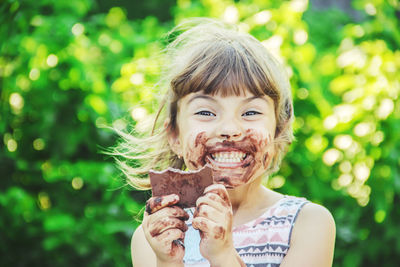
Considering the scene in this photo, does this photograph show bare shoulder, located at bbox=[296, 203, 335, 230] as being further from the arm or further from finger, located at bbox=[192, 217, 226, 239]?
finger, located at bbox=[192, 217, 226, 239]

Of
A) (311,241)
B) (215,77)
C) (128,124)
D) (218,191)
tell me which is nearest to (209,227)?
(218,191)

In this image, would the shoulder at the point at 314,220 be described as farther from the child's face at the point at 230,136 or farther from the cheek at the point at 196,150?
the cheek at the point at 196,150

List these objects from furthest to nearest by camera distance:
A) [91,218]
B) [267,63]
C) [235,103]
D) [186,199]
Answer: [91,218] → [267,63] → [235,103] → [186,199]

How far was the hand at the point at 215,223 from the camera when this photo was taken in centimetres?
212

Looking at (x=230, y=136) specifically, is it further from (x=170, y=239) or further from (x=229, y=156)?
(x=170, y=239)

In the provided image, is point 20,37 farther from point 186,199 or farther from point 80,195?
point 186,199

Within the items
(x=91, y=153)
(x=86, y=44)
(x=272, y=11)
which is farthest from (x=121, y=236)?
(x=272, y=11)

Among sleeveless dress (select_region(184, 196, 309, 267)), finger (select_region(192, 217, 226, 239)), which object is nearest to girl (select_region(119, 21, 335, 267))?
sleeveless dress (select_region(184, 196, 309, 267))

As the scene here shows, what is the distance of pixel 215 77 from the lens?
2.48m

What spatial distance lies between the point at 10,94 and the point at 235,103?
2.44 meters

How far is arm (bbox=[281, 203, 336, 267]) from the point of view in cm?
241

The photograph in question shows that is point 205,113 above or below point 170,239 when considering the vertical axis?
above

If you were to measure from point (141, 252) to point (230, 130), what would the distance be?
0.68 meters

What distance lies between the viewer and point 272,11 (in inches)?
172
